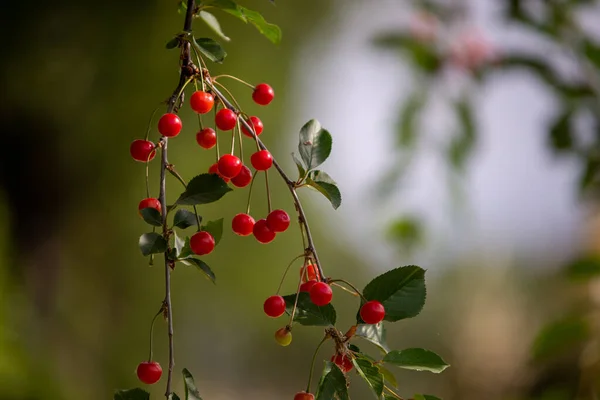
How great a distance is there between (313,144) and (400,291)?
3.3 inches

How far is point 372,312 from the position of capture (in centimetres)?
30

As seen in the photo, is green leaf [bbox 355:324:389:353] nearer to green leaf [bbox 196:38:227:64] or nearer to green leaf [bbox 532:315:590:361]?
green leaf [bbox 196:38:227:64]

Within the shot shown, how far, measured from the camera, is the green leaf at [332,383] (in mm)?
280

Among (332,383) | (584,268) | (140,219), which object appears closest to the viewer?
(332,383)

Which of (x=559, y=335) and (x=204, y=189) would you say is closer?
(x=204, y=189)

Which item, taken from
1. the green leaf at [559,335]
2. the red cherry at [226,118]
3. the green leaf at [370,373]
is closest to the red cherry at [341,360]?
the green leaf at [370,373]

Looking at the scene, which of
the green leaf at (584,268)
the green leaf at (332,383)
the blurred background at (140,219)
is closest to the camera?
the green leaf at (332,383)

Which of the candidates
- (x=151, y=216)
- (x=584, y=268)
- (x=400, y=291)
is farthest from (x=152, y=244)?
(x=584, y=268)

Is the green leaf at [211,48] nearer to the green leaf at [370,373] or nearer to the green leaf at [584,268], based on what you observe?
the green leaf at [370,373]

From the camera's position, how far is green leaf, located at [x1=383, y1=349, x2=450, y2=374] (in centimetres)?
31

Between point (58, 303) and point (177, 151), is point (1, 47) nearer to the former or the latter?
point (177, 151)

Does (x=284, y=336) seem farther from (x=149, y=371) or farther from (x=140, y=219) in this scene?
(x=140, y=219)

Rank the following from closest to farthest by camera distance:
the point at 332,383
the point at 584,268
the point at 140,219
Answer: the point at 332,383 < the point at 584,268 < the point at 140,219

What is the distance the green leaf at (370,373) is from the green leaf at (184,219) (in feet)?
0.34
